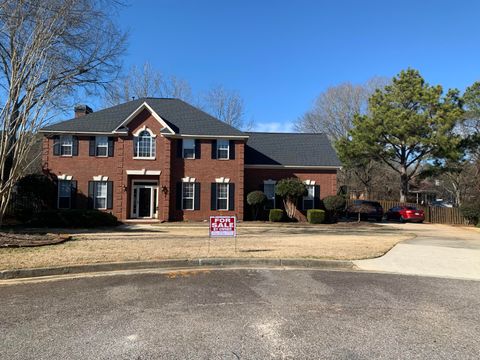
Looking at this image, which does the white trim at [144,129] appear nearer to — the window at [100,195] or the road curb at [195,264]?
the window at [100,195]

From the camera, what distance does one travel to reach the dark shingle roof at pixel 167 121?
2645 centimetres

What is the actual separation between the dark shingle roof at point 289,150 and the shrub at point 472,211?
9.22 metres

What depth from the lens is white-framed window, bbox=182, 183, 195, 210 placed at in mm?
26891

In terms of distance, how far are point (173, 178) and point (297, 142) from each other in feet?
35.6

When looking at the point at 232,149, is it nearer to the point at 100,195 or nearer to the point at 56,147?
the point at 100,195

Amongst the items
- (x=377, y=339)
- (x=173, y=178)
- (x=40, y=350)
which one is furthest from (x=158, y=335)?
(x=173, y=178)

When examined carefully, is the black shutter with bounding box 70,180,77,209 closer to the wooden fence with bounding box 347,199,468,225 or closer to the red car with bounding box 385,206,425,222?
the red car with bounding box 385,206,425,222

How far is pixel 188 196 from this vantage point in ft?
88.6

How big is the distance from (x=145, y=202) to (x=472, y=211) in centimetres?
2229

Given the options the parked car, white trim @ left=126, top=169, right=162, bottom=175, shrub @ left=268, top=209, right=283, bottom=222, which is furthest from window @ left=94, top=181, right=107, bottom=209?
the parked car

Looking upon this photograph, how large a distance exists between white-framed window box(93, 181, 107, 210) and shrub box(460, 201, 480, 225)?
24503 millimetres

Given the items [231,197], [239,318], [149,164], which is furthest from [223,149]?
[239,318]

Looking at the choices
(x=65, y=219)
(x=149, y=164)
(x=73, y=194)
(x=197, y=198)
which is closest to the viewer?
(x=65, y=219)

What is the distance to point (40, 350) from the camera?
453cm
